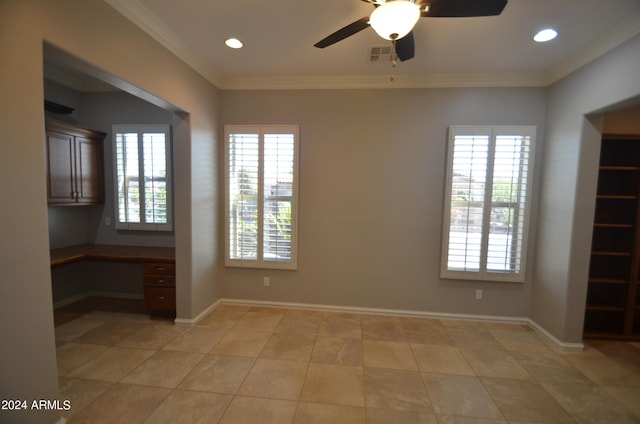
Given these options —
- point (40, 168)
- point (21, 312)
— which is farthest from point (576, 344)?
point (40, 168)

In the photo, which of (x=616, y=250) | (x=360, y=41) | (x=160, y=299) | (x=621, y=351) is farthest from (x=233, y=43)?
(x=621, y=351)

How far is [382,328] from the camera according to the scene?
3074mm

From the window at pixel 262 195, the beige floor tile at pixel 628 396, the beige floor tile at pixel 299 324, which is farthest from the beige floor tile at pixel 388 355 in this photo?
the beige floor tile at pixel 628 396

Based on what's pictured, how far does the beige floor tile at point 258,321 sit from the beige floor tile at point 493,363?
6.84 feet

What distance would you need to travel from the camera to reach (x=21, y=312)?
56.5 inches

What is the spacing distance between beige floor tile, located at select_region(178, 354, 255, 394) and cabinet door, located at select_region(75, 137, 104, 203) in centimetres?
276

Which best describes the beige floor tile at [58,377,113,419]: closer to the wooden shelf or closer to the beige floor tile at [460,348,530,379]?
the beige floor tile at [460,348,530,379]

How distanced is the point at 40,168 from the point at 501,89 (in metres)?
4.25

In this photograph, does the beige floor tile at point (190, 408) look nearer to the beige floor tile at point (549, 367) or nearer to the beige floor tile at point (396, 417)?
the beige floor tile at point (396, 417)

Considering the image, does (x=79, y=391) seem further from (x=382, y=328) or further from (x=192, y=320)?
(x=382, y=328)

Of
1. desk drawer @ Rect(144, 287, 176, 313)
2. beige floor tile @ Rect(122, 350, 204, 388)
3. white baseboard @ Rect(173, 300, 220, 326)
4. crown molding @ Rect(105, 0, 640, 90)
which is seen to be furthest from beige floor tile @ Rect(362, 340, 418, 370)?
crown molding @ Rect(105, 0, 640, 90)

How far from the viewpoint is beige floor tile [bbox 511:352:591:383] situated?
2.28m

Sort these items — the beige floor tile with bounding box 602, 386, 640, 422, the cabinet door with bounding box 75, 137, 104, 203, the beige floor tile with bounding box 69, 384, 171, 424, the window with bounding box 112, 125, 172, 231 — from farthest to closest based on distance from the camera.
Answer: the window with bounding box 112, 125, 172, 231 < the cabinet door with bounding box 75, 137, 104, 203 < the beige floor tile with bounding box 602, 386, 640, 422 < the beige floor tile with bounding box 69, 384, 171, 424

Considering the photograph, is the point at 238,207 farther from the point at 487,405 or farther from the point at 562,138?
the point at 562,138
